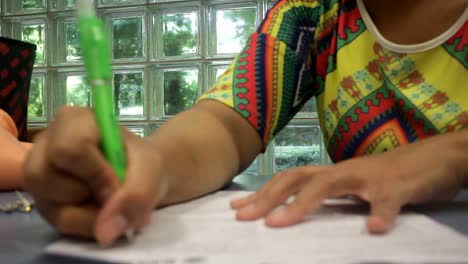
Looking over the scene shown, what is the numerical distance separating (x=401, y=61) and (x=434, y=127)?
9cm

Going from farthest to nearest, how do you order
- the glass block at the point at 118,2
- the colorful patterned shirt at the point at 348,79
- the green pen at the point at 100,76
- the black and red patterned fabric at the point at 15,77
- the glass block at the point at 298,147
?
the glass block at the point at 118,2, the glass block at the point at 298,147, the black and red patterned fabric at the point at 15,77, the colorful patterned shirt at the point at 348,79, the green pen at the point at 100,76

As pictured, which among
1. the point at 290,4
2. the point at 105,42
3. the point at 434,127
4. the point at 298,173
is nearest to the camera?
the point at 105,42

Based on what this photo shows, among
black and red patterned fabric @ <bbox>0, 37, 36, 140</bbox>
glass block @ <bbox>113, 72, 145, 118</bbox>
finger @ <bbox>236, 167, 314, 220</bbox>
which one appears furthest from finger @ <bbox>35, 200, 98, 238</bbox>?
glass block @ <bbox>113, 72, 145, 118</bbox>

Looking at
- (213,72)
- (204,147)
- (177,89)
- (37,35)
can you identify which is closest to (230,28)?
(213,72)

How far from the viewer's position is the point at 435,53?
55 centimetres

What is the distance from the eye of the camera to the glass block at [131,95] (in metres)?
1.50

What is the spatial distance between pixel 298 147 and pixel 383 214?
1077mm

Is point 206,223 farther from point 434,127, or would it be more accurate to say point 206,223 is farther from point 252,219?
point 434,127

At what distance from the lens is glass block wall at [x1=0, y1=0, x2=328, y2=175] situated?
140 cm

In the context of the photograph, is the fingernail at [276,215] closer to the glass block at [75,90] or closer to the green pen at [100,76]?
the green pen at [100,76]

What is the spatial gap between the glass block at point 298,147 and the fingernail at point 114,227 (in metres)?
1.14

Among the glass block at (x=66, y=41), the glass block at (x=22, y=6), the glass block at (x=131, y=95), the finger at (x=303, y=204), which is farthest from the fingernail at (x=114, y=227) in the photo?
the glass block at (x=22, y=6)

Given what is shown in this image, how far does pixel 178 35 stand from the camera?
1464mm

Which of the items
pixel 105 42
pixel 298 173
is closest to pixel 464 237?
pixel 298 173
